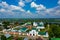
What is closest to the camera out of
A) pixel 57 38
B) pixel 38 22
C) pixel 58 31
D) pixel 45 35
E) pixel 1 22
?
pixel 57 38

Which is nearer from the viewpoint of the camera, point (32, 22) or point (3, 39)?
point (3, 39)

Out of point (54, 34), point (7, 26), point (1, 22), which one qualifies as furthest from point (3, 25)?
point (54, 34)

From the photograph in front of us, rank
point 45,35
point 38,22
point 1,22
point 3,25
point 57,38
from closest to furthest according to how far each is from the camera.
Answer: point 57,38 → point 45,35 → point 3,25 → point 1,22 → point 38,22

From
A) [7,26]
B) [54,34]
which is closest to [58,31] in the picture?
[54,34]

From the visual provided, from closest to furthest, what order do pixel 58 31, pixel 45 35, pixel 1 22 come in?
1. pixel 58 31
2. pixel 45 35
3. pixel 1 22

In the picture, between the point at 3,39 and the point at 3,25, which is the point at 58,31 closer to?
the point at 3,39

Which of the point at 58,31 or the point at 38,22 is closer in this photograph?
the point at 58,31

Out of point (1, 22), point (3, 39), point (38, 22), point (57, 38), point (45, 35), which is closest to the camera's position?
point (3, 39)

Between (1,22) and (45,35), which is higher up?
(1,22)

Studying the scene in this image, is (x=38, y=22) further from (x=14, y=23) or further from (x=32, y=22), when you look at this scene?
(x=14, y=23)
